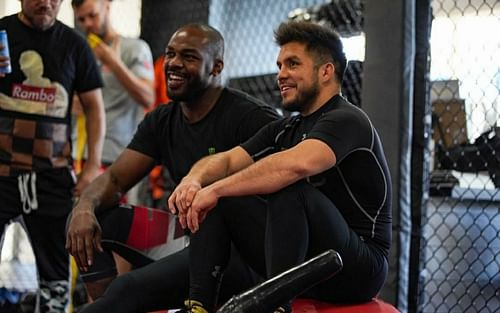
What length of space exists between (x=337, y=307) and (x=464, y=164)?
1.04 meters

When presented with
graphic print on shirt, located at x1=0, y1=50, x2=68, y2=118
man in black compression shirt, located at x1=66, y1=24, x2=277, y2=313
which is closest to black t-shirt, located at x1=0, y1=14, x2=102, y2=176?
graphic print on shirt, located at x1=0, y1=50, x2=68, y2=118

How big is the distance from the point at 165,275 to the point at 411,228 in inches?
40.4

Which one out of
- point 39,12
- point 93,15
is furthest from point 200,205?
point 93,15

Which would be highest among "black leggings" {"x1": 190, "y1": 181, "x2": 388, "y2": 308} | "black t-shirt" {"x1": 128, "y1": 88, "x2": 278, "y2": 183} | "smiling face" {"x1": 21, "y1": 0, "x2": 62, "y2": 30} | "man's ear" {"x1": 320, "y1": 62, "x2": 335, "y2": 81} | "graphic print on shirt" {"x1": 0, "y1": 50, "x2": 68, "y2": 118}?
"smiling face" {"x1": 21, "y1": 0, "x2": 62, "y2": 30}

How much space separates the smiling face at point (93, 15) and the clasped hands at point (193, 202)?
1708mm

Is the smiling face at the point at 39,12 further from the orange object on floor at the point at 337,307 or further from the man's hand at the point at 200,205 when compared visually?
the orange object on floor at the point at 337,307

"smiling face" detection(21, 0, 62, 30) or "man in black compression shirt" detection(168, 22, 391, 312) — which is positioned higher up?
"smiling face" detection(21, 0, 62, 30)

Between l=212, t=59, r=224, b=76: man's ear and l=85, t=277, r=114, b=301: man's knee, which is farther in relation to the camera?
l=212, t=59, r=224, b=76: man's ear

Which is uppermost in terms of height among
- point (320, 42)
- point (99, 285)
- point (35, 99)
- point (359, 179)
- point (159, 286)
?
point (320, 42)

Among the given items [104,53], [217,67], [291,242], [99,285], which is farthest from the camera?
[104,53]

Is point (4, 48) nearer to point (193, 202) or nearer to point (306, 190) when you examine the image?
point (193, 202)

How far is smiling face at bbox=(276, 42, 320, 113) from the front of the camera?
1960 mm

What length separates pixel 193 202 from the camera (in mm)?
1729

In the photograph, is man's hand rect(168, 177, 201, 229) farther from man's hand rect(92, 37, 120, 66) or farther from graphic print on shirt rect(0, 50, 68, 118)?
man's hand rect(92, 37, 120, 66)
